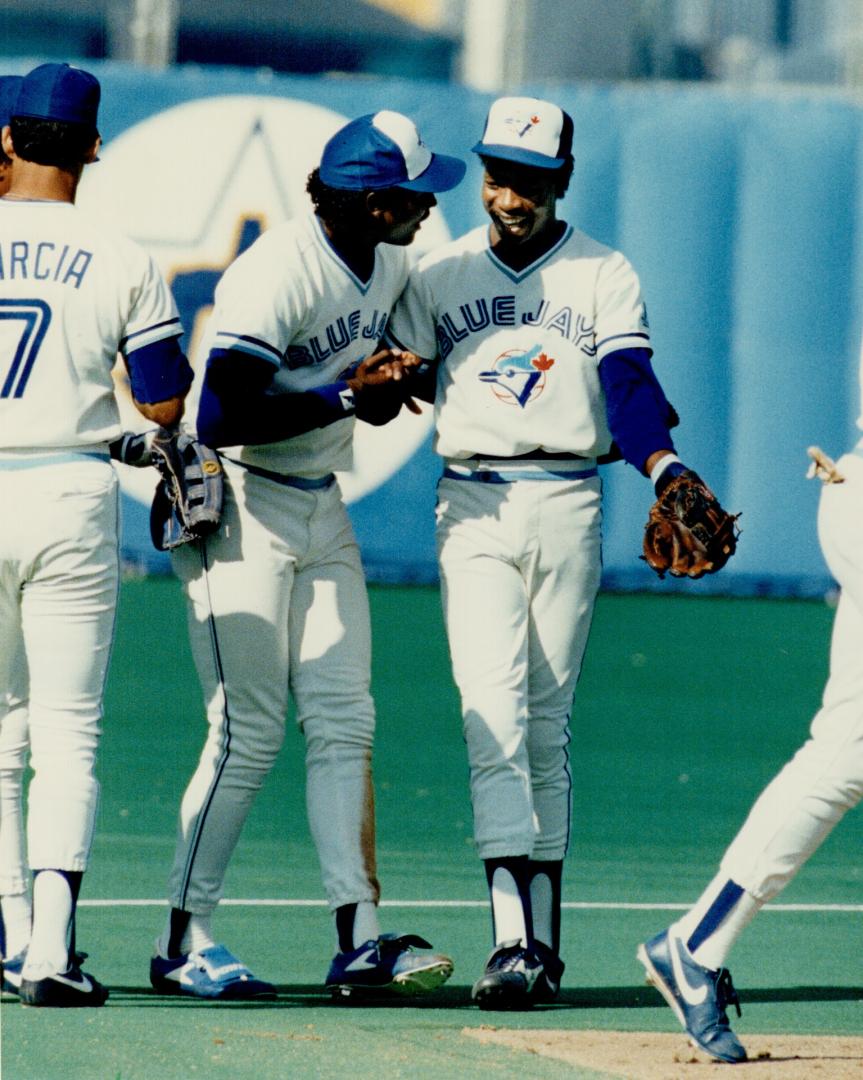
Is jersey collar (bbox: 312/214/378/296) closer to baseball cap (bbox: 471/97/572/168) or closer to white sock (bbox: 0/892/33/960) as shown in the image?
baseball cap (bbox: 471/97/572/168)

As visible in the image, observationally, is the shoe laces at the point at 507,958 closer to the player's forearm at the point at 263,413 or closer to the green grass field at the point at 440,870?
the green grass field at the point at 440,870

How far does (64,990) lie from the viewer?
4543 millimetres

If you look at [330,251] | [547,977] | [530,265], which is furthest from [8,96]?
[547,977]

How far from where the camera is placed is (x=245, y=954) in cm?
533

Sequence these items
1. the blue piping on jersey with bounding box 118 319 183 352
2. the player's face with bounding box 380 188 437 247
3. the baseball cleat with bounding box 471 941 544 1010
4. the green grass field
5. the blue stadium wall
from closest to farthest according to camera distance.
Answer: the green grass field
the blue piping on jersey with bounding box 118 319 183 352
the baseball cleat with bounding box 471 941 544 1010
the player's face with bounding box 380 188 437 247
the blue stadium wall

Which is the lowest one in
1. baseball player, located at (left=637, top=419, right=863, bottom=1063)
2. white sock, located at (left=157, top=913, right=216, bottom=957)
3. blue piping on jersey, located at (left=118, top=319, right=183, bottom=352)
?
white sock, located at (left=157, top=913, right=216, bottom=957)

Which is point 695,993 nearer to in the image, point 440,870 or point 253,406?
point 253,406

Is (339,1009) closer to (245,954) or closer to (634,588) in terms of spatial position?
(245,954)

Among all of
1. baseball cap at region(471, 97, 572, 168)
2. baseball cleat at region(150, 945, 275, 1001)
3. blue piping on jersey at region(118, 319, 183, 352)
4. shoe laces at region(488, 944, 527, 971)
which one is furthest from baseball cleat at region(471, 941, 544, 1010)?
baseball cap at region(471, 97, 572, 168)

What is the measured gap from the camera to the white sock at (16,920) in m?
4.87

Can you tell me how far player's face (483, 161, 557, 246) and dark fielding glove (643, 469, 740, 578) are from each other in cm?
79

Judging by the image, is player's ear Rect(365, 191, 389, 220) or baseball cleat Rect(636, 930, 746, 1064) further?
player's ear Rect(365, 191, 389, 220)

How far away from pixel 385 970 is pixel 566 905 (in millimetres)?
1335

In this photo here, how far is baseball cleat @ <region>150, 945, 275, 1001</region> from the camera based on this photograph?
4.84 metres
